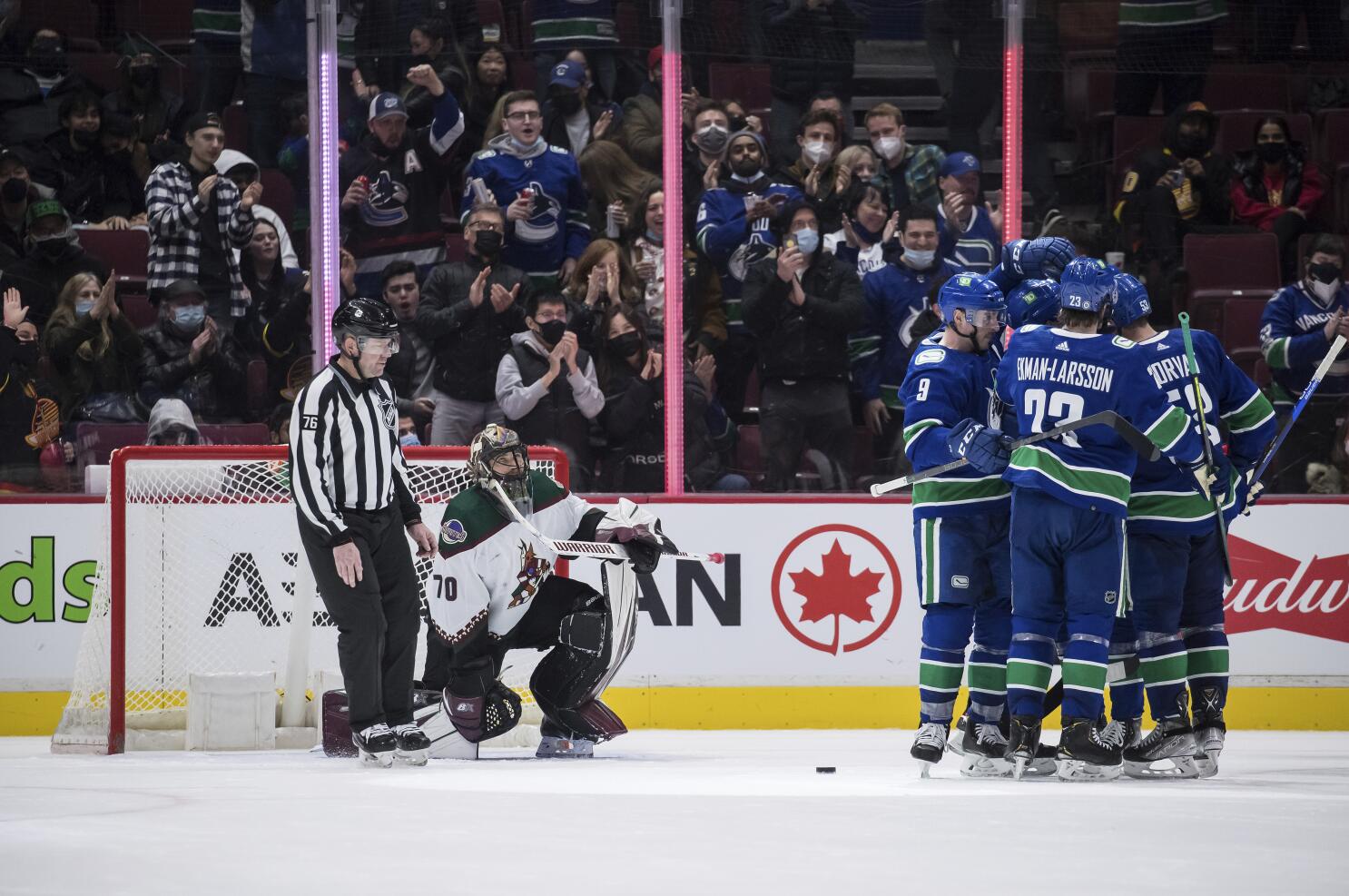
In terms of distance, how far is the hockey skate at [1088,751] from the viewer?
4.82 m

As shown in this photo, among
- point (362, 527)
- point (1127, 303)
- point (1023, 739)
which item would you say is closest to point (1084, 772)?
point (1023, 739)

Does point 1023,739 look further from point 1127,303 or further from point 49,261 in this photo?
point 49,261

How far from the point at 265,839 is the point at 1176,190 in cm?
460

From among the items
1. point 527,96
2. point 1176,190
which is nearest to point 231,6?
point 527,96

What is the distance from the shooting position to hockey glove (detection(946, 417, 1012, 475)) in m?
4.71

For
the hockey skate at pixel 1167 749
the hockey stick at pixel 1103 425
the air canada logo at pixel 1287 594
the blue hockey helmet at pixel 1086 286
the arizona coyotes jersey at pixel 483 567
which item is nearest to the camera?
the hockey stick at pixel 1103 425

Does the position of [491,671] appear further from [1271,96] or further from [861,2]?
[1271,96]

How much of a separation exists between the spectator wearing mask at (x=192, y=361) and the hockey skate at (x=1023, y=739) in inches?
126

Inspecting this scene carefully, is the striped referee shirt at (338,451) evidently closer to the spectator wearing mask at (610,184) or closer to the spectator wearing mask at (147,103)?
the spectator wearing mask at (610,184)

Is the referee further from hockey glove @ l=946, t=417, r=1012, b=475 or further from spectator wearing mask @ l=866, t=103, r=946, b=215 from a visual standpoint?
spectator wearing mask @ l=866, t=103, r=946, b=215

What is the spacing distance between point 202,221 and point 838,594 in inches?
105

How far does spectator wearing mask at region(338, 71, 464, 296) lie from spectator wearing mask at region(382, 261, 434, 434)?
47mm

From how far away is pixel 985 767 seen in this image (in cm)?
489

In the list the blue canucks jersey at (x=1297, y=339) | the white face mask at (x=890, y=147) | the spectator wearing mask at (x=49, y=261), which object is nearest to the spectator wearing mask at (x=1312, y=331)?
the blue canucks jersey at (x=1297, y=339)
